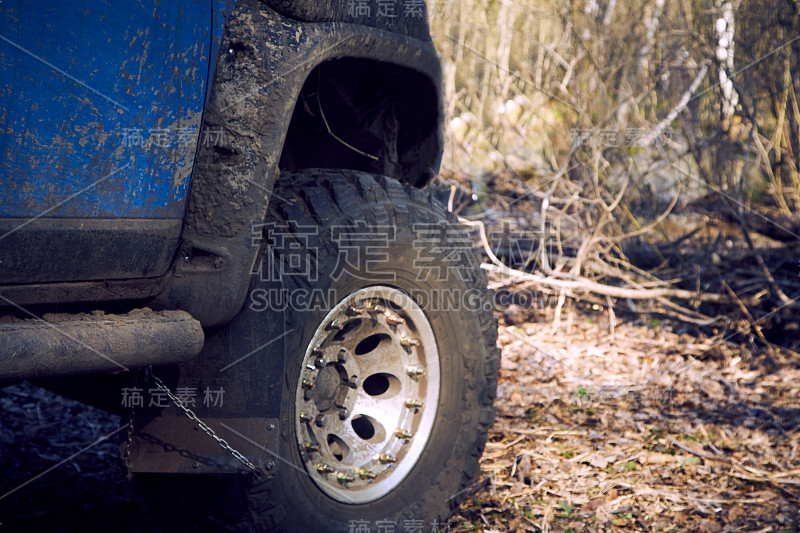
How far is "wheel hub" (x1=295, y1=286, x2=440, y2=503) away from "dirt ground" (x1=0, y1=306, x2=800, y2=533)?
49cm

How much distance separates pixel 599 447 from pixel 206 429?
2.20 metres

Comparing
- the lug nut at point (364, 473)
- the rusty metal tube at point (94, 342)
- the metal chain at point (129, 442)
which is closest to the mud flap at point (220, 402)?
the metal chain at point (129, 442)

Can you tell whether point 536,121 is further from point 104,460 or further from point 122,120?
point 122,120

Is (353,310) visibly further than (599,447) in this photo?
No

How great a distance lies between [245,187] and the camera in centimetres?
221

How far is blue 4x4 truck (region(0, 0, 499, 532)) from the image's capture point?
1.82 meters

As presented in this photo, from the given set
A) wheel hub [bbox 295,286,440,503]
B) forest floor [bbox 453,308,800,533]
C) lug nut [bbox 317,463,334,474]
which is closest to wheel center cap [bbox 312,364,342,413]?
wheel hub [bbox 295,286,440,503]

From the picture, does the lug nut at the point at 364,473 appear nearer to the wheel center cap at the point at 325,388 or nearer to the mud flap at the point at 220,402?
the wheel center cap at the point at 325,388

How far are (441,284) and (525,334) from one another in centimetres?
287

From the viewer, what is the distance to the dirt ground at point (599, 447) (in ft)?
9.70

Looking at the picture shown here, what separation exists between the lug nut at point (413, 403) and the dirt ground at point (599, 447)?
21.6 inches

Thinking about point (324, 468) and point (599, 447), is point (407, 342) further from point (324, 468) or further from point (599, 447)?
point (599, 447)

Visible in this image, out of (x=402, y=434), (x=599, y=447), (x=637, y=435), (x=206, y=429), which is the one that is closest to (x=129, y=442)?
(x=206, y=429)

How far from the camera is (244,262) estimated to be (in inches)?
87.9
